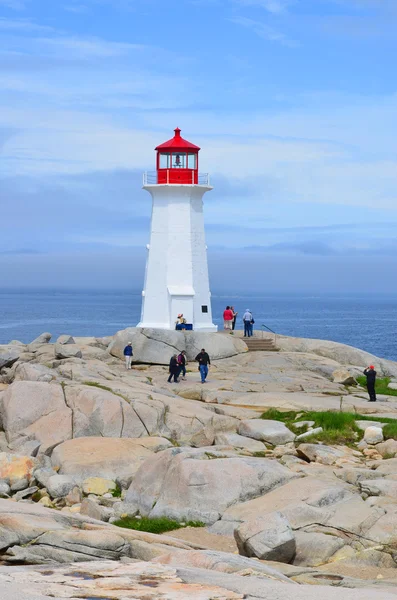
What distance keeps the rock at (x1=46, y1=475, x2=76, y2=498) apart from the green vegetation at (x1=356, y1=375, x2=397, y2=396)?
16.8 meters

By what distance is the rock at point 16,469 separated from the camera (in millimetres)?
20594

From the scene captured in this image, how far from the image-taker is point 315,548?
15.0 metres

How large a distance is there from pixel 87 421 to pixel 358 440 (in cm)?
786

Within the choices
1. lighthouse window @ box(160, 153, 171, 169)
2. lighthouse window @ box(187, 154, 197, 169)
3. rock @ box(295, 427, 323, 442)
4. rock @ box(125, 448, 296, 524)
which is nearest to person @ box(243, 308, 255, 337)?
lighthouse window @ box(187, 154, 197, 169)

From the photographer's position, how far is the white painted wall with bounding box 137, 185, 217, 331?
40562 mm

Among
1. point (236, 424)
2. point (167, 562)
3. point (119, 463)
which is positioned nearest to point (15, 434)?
point (119, 463)

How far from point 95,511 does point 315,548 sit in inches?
205

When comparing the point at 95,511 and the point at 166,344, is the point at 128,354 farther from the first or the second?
the point at 95,511

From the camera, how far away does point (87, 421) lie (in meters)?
24.7

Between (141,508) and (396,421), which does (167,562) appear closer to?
(141,508)

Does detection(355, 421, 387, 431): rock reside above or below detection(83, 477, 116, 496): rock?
above

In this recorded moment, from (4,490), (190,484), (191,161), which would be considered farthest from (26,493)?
(191,161)

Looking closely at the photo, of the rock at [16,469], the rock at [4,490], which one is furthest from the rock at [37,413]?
the rock at [4,490]

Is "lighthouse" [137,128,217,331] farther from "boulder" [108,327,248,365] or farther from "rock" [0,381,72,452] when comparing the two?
"rock" [0,381,72,452]
